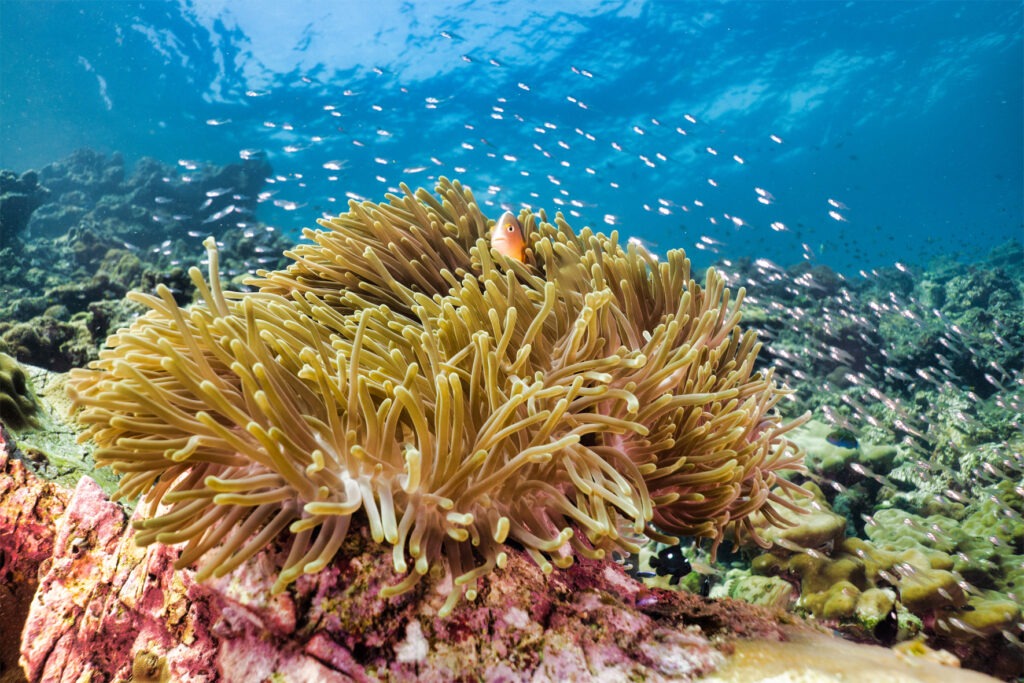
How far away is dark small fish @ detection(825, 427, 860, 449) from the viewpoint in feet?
22.3

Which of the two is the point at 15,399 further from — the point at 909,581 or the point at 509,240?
the point at 909,581

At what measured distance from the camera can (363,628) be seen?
5.24 ft

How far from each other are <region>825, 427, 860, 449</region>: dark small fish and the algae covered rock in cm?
765

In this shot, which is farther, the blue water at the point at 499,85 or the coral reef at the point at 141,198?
the blue water at the point at 499,85

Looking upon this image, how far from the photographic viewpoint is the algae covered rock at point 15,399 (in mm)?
2758

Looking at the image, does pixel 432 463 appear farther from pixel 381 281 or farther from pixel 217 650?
pixel 381 281

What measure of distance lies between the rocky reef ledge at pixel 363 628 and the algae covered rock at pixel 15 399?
99 cm

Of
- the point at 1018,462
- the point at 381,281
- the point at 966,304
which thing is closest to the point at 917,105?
the point at 966,304

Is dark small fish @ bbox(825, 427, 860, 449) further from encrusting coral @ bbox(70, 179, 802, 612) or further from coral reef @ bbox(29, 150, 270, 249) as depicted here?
coral reef @ bbox(29, 150, 270, 249)

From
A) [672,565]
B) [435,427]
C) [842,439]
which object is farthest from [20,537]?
[842,439]

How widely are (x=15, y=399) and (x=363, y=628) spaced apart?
2586 millimetres

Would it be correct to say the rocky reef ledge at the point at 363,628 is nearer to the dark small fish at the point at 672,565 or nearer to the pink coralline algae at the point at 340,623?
the pink coralline algae at the point at 340,623

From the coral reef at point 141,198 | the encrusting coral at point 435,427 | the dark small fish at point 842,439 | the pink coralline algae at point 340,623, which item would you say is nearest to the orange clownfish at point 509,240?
the encrusting coral at point 435,427

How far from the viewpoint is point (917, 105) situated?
180 feet
